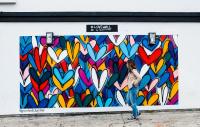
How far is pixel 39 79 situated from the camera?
629 inches

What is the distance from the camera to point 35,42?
16.0 m

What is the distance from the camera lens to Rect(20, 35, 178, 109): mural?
630 inches

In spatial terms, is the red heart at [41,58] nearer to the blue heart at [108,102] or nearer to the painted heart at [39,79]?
the painted heart at [39,79]

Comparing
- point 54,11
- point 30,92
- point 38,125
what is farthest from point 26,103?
point 54,11

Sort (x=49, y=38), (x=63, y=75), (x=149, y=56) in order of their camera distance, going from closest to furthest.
→ (x=49, y=38), (x=63, y=75), (x=149, y=56)

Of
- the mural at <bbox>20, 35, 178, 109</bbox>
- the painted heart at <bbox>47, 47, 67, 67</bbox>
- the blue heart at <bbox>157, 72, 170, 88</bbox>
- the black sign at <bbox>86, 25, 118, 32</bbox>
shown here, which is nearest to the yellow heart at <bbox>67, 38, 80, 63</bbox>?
the mural at <bbox>20, 35, 178, 109</bbox>

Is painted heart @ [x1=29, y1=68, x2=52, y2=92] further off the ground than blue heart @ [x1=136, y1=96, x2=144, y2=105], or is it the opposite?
painted heart @ [x1=29, y1=68, x2=52, y2=92]

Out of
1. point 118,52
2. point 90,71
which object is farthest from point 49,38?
point 118,52

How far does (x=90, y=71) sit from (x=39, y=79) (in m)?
1.53

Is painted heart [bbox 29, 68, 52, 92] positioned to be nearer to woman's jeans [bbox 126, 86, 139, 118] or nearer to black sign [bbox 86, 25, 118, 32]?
black sign [bbox 86, 25, 118, 32]

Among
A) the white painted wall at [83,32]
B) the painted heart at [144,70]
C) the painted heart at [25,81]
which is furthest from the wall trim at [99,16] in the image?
the painted heart at [25,81]

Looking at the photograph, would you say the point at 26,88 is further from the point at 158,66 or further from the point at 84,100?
the point at 158,66
